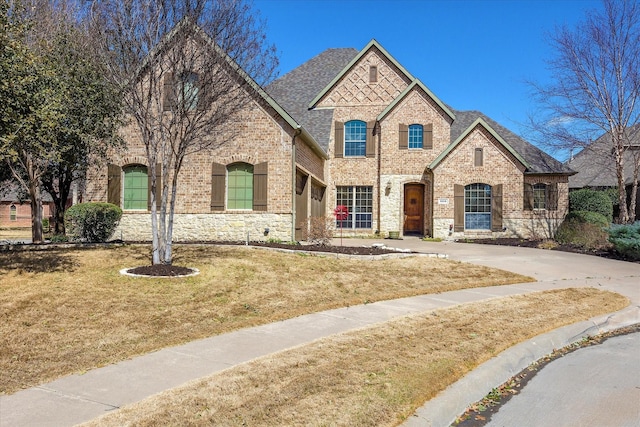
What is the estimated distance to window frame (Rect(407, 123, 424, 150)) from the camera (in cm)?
2442

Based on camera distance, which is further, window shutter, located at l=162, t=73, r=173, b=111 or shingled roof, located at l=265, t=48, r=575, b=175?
shingled roof, located at l=265, t=48, r=575, b=175

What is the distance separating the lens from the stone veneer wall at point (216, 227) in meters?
16.8

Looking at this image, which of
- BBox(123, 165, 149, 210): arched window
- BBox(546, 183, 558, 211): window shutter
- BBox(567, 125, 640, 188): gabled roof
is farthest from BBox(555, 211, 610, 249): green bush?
BBox(123, 165, 149, 210): arched window

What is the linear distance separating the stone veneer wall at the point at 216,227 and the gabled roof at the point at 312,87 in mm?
8281

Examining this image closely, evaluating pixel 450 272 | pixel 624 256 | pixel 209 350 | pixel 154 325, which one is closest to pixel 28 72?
pixel 154 325

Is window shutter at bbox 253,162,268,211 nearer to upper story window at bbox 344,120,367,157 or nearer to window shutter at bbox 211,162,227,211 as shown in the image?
window shutter at bbox 211,162,227,211

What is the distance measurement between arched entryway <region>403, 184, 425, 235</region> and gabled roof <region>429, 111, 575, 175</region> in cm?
238

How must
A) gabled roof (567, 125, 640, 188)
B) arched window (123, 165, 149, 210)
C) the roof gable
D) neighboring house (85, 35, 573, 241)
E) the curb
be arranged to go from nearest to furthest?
the curb
neighboring house (85, 35, 573, 241)
arched window (123, 165, 149, 210)
the roof gable
gabled roof (567, 125, 640, 188)

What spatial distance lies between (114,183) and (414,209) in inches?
574

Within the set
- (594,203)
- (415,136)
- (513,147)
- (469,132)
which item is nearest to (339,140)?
(415,136)

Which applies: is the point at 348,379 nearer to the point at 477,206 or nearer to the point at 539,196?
the point at 477,206

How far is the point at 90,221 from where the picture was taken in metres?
16.3

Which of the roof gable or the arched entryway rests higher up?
the roof gable

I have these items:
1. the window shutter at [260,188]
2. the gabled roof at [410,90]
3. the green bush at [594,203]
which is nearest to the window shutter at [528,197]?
the green bush at [594,203]
